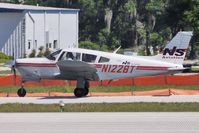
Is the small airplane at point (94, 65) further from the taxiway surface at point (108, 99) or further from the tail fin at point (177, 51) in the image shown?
the taxiway surface at point (108, 99)

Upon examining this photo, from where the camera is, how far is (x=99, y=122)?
57.9 feet

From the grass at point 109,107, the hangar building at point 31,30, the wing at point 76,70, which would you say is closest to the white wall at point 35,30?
the hangar building at point 31,30

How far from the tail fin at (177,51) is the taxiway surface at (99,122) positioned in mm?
8421

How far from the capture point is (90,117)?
1919cm

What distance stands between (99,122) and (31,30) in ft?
190

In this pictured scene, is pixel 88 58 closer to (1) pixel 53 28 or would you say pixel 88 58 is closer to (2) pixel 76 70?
(2) pixel 76 70

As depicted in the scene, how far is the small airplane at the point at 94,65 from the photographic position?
27.6 meters

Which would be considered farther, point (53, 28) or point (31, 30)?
point (53, 28)

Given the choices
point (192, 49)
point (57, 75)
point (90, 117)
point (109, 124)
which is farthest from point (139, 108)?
point (192, 49)

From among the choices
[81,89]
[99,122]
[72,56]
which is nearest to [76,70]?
[72,56]

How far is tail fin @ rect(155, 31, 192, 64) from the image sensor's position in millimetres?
28453

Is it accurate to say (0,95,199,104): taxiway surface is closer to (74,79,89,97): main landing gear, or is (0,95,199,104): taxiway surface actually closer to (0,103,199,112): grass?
(74,79,89,97): main landing gear

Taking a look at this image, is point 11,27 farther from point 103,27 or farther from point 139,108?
point 139,108

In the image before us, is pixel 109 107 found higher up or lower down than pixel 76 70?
lower down
